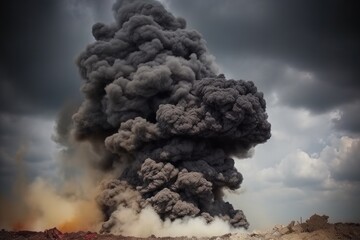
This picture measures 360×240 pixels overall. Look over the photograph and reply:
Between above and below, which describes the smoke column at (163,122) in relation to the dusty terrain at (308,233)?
above

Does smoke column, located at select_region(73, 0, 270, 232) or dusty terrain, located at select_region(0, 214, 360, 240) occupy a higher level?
smoke column, located at select_region(73, 0, 270, 232)

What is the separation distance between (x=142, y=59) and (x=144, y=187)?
15.3 metres

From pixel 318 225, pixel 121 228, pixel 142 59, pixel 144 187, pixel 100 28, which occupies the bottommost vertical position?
pixel 318 225

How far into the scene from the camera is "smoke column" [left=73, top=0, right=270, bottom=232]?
5016cm

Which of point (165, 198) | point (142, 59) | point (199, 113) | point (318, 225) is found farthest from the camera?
point (142, 59)

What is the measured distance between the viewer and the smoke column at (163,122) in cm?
5016

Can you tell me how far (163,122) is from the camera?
167ft

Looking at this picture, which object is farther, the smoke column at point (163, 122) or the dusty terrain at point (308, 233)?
the smoke column at point (163, 122)

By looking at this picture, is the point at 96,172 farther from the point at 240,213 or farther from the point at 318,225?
the point at 318,225

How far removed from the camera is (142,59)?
5538 cm

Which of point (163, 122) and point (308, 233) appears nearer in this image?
point (308, 233)

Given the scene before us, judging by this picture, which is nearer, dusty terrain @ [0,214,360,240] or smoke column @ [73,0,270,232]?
dusty terrain @ [0,214,360,240]

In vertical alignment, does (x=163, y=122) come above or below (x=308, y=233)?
above

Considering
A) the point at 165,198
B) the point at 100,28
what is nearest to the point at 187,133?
the point at 165,198
